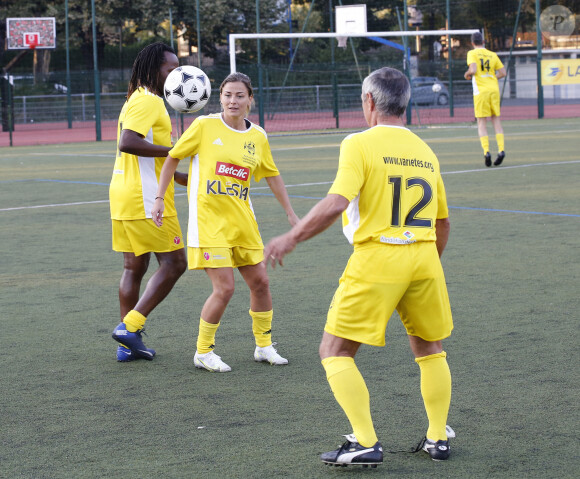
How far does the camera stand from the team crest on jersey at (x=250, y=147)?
17.4 ft

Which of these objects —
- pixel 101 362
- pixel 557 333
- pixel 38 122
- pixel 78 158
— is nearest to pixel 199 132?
pixel 101 362

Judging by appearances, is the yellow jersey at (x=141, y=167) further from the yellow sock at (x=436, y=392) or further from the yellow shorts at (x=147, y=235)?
the yellow sock at (x=436, y=392)

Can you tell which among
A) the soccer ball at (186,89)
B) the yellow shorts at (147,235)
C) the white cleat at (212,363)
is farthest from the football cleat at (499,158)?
the white cleat at (212,363)

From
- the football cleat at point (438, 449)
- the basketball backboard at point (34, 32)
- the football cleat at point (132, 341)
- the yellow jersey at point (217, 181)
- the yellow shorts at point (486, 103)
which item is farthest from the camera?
the basketball backboard at point (34, 32)

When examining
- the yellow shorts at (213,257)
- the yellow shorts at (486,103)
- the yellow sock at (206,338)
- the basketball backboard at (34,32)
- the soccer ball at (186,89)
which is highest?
the basketball backboard at (34,32)

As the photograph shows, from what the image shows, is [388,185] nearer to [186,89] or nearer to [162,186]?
[162,186]

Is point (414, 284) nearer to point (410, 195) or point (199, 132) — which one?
point (410, 195)

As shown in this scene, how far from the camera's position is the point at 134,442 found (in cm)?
419

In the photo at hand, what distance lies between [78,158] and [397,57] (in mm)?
26630

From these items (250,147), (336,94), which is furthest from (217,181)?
(336,94)

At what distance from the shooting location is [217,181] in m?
5.21

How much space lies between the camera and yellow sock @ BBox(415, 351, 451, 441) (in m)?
3.92

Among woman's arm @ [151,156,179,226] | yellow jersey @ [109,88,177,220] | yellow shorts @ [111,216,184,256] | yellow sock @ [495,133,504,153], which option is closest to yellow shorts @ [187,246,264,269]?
woman's arm @ [151,156,179,226]

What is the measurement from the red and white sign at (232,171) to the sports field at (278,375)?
43.3 inches
